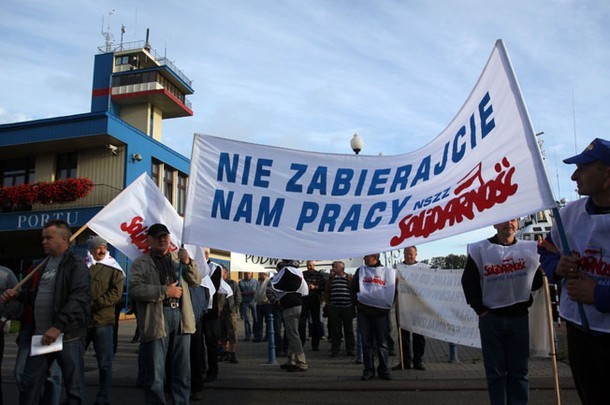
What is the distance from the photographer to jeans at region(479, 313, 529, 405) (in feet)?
Answer: 14.4

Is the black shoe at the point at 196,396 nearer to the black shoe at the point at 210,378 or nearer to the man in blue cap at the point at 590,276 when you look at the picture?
the black shoe at the point at 210,378

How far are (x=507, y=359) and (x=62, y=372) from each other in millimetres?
4060

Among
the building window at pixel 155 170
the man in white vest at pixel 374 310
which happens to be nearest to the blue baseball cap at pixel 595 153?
the man in white vest at pixel 374 310

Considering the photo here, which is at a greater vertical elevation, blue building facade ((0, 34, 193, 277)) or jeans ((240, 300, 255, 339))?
blue building facade ((0, 34, 193, 277))

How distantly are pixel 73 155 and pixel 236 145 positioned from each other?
2074 centimetres

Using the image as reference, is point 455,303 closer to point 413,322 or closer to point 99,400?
point 413,322

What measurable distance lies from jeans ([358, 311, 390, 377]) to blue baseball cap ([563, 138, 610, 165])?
16.9ft

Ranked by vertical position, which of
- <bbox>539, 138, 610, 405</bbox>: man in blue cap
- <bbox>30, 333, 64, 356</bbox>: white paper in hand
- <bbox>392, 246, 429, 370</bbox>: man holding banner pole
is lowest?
<bbox>392, 246, 429, 370</bbox>: man holding banner pole

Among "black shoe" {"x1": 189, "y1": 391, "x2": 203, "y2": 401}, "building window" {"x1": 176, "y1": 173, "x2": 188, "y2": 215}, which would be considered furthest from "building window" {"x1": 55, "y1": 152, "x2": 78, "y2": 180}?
"black shoe" {"x1": 189, "y1": 391, "x2": 203, "y2": 401}

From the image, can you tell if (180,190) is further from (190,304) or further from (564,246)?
(564,246)

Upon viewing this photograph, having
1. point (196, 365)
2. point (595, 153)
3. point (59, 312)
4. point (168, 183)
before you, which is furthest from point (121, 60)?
point (595, 153)

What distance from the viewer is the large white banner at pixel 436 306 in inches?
318

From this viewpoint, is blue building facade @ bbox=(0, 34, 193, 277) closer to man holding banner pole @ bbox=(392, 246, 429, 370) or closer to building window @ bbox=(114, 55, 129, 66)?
man holding banner pole @ bbox=(392, 246, 429, 370)

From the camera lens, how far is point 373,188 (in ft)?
14.6
